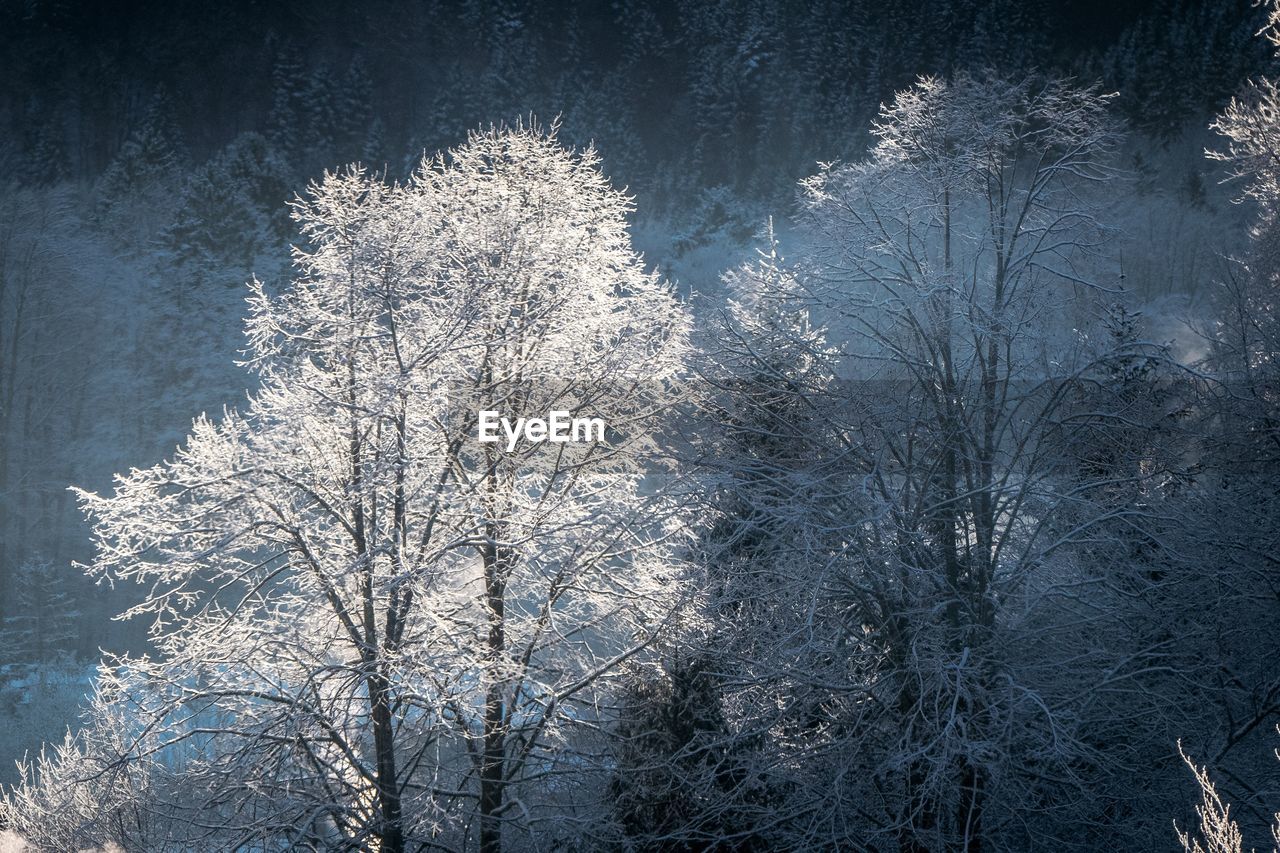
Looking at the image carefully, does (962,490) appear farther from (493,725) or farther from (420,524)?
(420,524)

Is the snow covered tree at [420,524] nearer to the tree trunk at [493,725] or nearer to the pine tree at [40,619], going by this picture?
the tree trunk at [493,725]

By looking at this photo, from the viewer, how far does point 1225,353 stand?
13016mm

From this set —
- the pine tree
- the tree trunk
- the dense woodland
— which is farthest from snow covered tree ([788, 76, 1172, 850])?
the pine tree

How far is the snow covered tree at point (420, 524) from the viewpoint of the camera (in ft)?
29.5

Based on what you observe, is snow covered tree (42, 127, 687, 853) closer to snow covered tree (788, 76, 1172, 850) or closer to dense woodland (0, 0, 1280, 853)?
dense woodland (0, 0, 1280, 853)

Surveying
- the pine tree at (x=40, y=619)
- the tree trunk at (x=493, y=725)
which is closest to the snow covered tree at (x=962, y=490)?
the tree trunk at (x=493, y=725)

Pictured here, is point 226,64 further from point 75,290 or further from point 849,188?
point 849,188

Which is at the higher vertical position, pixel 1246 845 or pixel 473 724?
pixel 473 724

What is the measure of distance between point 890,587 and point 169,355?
3952 cm

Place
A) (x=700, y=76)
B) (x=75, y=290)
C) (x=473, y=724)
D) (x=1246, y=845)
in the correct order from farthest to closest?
(x=700, y=76) < (x=75, y=290) < (x=473, y=724) < (x=1246, y=845)

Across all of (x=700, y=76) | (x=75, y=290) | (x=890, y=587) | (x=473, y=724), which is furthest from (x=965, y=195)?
(x=75, y=290)

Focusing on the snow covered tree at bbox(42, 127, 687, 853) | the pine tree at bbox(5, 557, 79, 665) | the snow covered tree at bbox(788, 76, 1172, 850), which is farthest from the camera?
the pine tree at bbox(5, 557, 79, 665)

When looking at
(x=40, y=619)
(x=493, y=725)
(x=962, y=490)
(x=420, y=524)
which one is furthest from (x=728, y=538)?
(x=40, y=619)

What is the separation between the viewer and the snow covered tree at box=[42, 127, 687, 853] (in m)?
8.98
